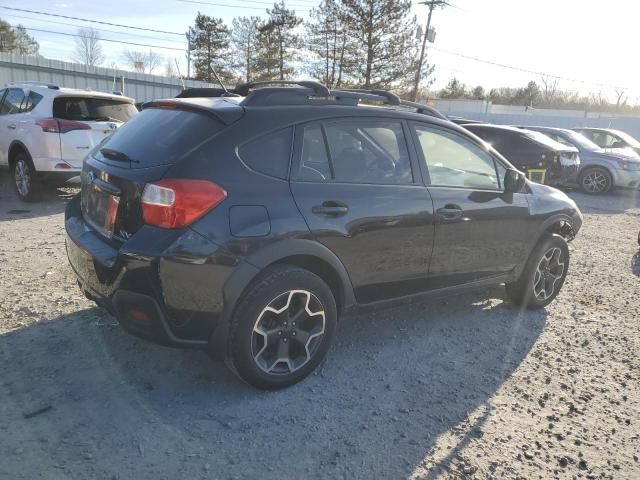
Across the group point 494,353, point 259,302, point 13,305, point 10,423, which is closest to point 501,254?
point 494,353

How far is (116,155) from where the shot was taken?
3.16 m

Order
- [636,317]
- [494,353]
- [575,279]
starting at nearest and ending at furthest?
[494,353], [636,317], [575,279]

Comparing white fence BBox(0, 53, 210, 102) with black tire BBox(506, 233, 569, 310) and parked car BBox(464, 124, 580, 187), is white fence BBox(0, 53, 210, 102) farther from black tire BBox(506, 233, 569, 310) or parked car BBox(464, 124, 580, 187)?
black tire BBox(506, 233, 569, 310)

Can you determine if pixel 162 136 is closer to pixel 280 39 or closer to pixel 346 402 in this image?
pixel 346 402

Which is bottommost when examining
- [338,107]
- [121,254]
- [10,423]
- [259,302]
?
[10,423]

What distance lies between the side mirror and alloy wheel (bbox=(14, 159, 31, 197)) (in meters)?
6.64

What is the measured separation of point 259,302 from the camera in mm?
2900

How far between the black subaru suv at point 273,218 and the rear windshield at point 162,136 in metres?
0.01

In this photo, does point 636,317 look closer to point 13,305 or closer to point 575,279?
point 575,279

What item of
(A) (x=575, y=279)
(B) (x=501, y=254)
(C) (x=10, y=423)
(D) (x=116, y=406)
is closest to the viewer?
(C) (x=10, y=423)

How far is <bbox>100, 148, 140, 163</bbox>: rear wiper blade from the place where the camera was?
3.05m

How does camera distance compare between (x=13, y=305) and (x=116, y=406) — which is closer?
(x=116, y=406)

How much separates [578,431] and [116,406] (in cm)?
261

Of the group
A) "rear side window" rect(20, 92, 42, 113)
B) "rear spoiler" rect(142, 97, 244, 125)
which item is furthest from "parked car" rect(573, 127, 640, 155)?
"rear spoiler" rect(142, 97, 244, 125)
